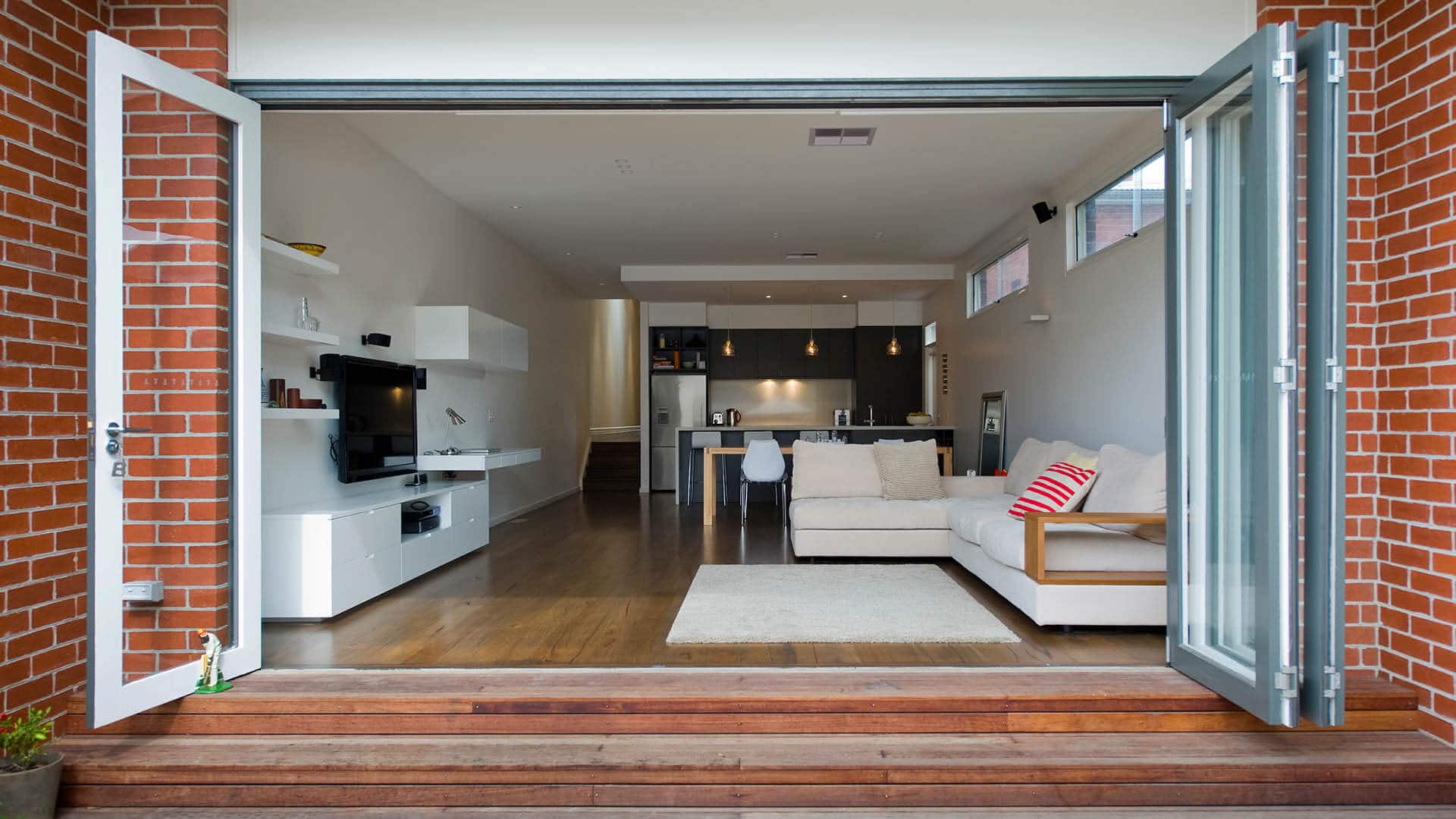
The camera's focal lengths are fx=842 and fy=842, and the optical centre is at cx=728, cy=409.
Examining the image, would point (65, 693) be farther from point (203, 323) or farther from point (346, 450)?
point (346, 450)

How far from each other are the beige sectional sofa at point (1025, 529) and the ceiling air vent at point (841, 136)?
89.9 inches

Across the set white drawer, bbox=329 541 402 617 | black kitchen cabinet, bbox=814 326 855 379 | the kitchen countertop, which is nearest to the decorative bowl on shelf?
white drawer, bbox=329 541 402 617

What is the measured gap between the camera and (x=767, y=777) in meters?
2.56

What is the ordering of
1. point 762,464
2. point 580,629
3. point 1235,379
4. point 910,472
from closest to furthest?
point 1235,379 → point 580,629 → point 910,472 → point 762,464

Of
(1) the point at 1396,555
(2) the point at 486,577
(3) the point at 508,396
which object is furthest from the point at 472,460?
(1) the point at 1396,555

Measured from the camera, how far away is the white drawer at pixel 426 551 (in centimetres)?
481

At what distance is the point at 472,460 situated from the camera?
5.61 meters

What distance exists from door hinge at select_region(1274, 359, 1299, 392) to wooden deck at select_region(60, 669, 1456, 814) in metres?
1.07

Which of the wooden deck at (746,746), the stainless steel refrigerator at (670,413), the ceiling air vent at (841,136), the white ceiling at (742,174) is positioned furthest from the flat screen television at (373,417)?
the stainless steel refrigerator at (670,413)

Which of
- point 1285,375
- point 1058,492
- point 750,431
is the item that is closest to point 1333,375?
point 1285,375

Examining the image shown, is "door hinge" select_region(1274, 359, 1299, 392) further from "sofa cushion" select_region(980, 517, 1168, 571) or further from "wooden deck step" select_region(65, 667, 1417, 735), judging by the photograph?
"sofa cushion" select_region(980, 517, 1168, 571)

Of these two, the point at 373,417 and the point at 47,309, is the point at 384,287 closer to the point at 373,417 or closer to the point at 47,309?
the point at 373,417

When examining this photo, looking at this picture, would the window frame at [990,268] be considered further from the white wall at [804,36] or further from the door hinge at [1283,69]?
the door hinge at [1283,69]

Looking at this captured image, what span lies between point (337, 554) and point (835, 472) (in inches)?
139
